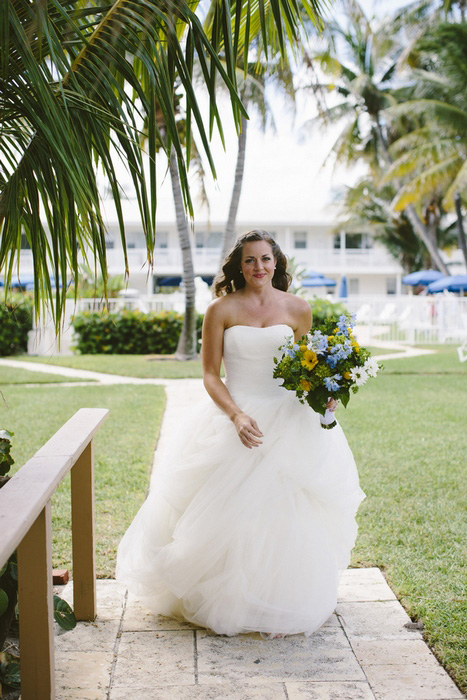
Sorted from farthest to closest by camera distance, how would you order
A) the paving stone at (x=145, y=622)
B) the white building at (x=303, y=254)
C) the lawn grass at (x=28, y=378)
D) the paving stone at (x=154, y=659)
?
the white building at (x=303, y=254), the lawn grass at (x=28, y=378), the paving stone at (x=145, y=622), the paving stone at (x=154, y=659)

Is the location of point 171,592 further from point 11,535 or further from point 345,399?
point 11,535

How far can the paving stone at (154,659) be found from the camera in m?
3.12

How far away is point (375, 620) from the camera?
3.71 m

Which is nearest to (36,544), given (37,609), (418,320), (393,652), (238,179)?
(37,609)

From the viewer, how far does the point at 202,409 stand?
397 cm

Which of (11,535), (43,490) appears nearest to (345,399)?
(43,490)

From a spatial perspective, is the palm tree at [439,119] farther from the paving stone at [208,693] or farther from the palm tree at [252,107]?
the paving stone at [208,693]

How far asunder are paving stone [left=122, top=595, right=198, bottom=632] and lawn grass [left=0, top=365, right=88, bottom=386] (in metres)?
9.74

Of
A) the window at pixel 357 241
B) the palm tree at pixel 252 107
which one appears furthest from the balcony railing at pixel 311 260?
the palm tree at pixel 252 107

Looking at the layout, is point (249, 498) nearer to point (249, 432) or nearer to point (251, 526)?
point (251, 526)

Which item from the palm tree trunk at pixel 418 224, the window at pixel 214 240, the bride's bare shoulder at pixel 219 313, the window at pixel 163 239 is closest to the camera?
the bride's bare shoulder at pixel 219 313

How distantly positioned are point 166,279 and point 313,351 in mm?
38128

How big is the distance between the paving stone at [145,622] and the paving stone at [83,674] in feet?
1.02

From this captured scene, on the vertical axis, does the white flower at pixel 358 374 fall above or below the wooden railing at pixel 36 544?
above
